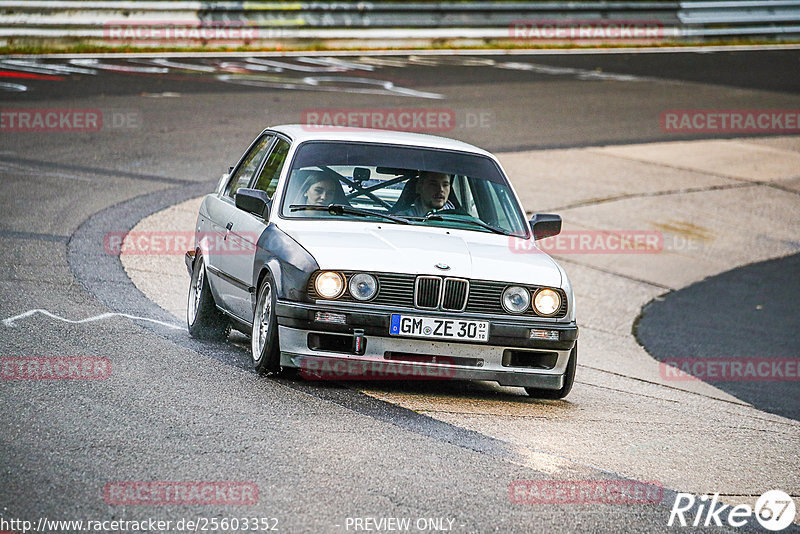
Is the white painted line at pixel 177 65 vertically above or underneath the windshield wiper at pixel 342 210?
underneath

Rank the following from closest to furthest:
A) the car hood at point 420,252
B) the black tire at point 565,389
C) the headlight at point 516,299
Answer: the car hood at point 420,252, the headlight at point 516,299, the black tire at point 565,389

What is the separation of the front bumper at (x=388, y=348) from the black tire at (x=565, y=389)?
0.96ft

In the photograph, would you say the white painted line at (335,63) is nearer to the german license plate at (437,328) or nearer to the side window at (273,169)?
the side window at (273,169)

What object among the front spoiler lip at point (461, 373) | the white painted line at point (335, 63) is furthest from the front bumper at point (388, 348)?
the white painted line at point (335, 63)

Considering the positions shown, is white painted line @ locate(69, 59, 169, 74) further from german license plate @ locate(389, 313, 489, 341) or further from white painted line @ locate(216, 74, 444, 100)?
german license plate @ locate(389, 313, 489, 341)

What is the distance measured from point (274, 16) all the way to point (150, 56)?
3698 millimetres

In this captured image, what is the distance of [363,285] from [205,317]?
6.65ft

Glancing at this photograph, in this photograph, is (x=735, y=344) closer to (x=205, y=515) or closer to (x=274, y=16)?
(x=205, y=515)

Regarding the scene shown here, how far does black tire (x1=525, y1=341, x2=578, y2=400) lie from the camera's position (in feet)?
23.7

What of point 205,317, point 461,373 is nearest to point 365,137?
point 205,317

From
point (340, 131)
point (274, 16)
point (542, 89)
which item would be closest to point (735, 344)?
point (340, 131)

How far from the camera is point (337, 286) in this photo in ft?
22.2

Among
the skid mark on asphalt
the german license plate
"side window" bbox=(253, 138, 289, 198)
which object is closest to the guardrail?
the skid mark on asphalt

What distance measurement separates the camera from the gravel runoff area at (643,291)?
20.7ft
